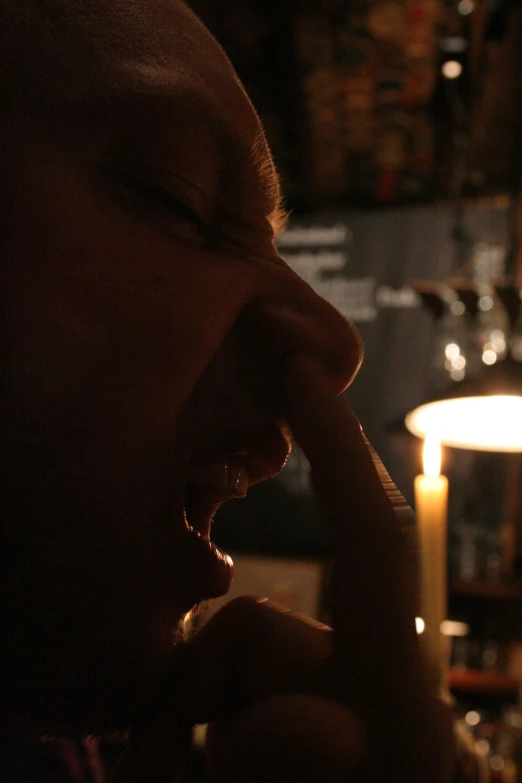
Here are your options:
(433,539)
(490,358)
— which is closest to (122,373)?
(433,539)

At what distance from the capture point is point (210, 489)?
0.47 m

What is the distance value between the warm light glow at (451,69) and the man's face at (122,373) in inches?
56.3

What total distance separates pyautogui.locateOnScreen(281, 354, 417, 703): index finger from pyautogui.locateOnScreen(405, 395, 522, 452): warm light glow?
655 mm

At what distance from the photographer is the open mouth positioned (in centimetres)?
45

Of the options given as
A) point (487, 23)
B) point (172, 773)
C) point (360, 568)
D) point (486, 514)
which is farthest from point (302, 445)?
point (486, 514)

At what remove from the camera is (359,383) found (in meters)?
2.11

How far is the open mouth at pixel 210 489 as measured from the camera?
45 cm

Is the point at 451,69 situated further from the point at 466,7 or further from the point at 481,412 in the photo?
the point at 481,412

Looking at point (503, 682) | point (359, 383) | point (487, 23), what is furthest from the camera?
point (359, 383)

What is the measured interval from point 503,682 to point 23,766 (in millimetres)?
1609

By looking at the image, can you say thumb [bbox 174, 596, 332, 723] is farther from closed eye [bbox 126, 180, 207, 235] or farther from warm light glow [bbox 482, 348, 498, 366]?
warm light glow [bbox 482, 348, 498, 366]

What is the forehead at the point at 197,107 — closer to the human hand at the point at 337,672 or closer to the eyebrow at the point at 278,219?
the eyebrow at the point at 278,219

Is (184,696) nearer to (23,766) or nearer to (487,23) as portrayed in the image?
(23,766)

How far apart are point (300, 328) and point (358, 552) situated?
0.52 feet
